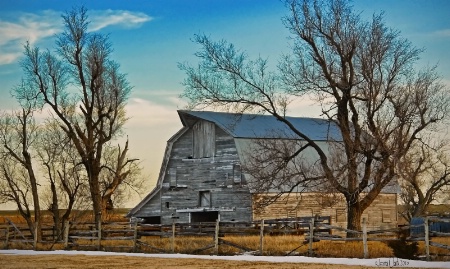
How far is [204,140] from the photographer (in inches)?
1804

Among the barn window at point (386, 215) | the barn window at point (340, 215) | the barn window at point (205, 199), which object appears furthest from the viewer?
the barn window at point (386, 215)

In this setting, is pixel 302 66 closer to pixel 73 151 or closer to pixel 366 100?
pixel 366 100

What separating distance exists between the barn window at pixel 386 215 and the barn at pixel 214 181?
0.97m

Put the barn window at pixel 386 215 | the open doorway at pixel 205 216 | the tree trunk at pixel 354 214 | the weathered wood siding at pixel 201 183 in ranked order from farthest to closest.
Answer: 1. the barn window at pixel 386 215
2. the open doorway at pixel 205 216
3. the weathered wood siding at pixel 201 183
4. the tree trunk at pixel 354 214

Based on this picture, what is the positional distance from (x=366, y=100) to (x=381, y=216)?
65.1ft

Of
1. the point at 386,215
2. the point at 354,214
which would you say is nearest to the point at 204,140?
the point at 386,215

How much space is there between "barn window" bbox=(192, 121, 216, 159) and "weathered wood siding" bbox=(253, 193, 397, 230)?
501 centimetres

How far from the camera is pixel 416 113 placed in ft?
110

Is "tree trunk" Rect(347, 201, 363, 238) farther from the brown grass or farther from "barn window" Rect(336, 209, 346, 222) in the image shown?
"barn window" Rect(336, 209, 346, 222)

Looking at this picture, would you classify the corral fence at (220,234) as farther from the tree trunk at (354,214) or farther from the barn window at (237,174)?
the barn window at (237,174)

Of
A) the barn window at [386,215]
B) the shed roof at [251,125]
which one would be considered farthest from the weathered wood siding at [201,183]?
the barn window at [386,215]

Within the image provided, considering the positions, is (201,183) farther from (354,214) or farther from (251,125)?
(354,214)

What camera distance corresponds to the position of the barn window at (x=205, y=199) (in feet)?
150

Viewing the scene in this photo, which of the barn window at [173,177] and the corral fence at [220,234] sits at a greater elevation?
the barn window at [173,177]
